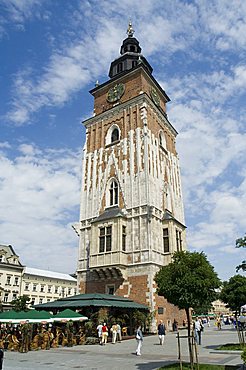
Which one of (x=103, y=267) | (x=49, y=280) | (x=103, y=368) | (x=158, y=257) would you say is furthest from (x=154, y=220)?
(x=49, y=280)

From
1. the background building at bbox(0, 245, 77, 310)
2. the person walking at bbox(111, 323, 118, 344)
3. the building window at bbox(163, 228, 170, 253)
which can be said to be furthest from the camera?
the background building at bbox(0, 245, 77, 310)

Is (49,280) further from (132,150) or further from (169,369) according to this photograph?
(169,369)

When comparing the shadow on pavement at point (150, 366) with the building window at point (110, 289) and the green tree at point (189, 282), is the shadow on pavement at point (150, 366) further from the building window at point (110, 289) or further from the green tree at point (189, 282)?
the building window at point (110, 289)

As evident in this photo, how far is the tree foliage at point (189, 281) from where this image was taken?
1207 centimetres

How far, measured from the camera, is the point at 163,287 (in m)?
12.7

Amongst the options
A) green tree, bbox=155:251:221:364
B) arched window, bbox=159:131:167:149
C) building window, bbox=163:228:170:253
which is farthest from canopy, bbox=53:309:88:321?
arched window, bbox=159:131:167:149

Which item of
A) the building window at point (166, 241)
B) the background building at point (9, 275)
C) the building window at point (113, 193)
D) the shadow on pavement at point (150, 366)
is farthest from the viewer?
the background building at point (9, 275)

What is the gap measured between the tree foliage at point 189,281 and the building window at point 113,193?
20097 millimetres

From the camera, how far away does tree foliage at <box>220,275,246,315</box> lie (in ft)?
72.0

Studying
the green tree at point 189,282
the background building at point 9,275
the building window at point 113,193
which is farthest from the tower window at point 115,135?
the background building at point 9,275

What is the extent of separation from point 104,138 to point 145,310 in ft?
62.0

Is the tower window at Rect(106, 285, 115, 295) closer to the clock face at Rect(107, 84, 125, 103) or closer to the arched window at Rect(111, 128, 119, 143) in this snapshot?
the arched window at Rect(111, 128, 119, 143)

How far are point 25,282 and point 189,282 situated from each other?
189ft

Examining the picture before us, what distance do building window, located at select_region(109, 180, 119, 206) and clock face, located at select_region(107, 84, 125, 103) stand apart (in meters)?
10.4
